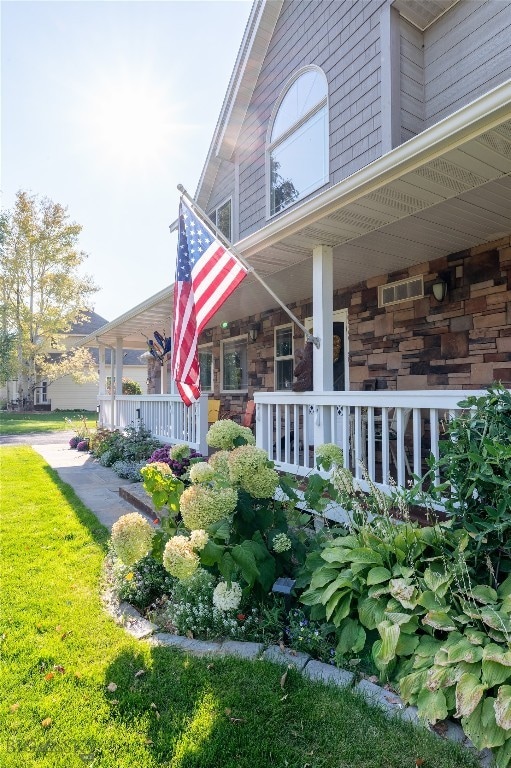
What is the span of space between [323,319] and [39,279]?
23.2 m

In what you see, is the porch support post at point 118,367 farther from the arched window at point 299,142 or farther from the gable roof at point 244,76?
the arched window at point 299,142

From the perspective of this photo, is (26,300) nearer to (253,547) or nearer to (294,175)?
(294,175)

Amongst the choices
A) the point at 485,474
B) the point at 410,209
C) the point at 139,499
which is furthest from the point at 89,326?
the point at 485,474

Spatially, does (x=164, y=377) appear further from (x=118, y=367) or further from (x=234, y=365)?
(x=234, y=365)

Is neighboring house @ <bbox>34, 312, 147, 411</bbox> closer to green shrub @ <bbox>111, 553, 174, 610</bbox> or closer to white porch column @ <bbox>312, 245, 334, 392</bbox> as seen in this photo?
white porch column @ <bbox>312, 245, 334, 392</bbox>

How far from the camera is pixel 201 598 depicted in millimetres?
2846

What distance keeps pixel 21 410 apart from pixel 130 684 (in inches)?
1058

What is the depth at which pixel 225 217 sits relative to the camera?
9.62 m

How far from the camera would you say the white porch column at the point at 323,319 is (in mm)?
4598

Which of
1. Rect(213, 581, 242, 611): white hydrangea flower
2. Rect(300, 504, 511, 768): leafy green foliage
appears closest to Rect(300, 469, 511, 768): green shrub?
Rect(300, 504, 511, 768): leafy green foliage

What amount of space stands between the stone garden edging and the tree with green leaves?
2278 centimetres

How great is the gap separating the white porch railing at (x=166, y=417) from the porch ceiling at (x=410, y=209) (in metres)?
2.04

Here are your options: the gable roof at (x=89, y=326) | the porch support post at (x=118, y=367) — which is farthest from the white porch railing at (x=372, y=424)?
the gable roof at (x=89, y=326)

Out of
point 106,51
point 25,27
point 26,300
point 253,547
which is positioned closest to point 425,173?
point 253,547
